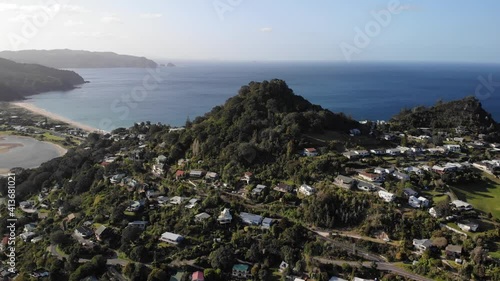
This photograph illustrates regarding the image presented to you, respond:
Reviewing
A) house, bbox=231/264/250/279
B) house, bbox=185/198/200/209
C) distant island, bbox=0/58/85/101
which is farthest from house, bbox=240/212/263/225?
distant island, bbox=0/58/85/101

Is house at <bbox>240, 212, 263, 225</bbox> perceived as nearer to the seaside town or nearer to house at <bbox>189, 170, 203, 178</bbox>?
the seaside town

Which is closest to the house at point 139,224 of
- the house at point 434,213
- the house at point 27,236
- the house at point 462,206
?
the house at point 27,236

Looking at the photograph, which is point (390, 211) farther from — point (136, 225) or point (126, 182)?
point (126, 182)

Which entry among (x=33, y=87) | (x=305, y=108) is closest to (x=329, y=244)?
(x=305, y=108)

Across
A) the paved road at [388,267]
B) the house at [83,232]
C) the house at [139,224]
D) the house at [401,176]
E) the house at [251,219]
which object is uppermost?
the house at [401,176]

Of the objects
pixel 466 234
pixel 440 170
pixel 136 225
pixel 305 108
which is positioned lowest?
pixel 136 225

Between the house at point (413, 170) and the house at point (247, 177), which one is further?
the house at point (247, 177)

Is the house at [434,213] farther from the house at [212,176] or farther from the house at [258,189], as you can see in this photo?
the house at [212,176]

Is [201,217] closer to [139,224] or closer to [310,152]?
[139,224]
